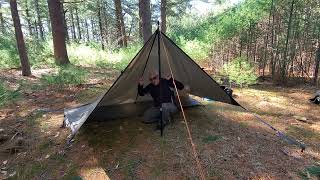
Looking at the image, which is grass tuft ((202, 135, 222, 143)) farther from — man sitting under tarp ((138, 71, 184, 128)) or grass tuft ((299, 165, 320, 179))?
grass tuft ((299, 165, 320, 179))

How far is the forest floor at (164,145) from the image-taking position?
10.7 feet

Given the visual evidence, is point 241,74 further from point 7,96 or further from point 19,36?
point 19,36

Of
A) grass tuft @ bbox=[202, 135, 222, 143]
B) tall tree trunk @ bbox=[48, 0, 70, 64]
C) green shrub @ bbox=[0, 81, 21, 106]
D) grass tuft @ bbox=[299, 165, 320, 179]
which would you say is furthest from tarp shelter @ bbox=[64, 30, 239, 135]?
tall tree trunk @ bbox=[48, 0, 70, 64]

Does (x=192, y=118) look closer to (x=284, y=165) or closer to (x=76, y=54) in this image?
(x=284, y=165)

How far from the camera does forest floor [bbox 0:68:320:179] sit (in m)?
3.26

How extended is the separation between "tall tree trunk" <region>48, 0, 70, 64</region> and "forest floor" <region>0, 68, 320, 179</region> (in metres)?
4.15

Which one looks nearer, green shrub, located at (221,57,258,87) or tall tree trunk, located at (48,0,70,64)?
green shrub, located at (221,57,258,87)

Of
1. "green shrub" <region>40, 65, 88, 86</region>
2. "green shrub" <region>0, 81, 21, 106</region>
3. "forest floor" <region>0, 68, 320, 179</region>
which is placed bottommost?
"forest floor" <region>0, 68, 320, 179</region>

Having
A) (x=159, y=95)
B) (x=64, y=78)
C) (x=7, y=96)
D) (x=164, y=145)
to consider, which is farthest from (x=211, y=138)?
(x=64, y=78)

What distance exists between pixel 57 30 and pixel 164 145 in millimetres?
7403

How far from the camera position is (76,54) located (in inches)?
489

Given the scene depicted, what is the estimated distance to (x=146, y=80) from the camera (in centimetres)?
522

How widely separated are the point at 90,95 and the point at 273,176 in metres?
4.64

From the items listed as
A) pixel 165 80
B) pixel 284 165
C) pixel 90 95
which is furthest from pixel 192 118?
pixel 90 95
